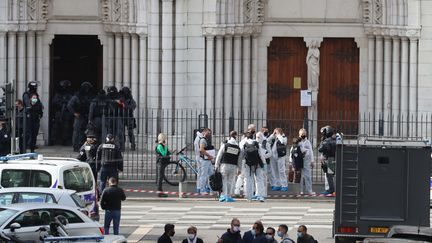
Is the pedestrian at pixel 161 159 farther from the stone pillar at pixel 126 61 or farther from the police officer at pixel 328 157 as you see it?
the stone pillar at pixel 126 61

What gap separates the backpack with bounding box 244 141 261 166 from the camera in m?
42.7

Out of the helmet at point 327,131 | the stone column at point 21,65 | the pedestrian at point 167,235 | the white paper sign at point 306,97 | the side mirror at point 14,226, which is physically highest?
the stone column at point 21,65

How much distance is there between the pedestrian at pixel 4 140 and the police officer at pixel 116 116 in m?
2.48

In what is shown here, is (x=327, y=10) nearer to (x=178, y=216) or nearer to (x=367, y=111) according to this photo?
(x=367, y=111)

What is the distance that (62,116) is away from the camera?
48.7m

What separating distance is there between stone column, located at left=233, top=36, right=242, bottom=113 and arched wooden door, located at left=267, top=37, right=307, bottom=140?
1.12 meters

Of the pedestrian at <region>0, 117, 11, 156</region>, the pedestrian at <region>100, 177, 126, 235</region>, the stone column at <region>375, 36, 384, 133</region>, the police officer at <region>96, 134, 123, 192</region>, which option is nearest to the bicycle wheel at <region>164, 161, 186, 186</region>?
the police officer at <region>96, 134, 123, 192</region>

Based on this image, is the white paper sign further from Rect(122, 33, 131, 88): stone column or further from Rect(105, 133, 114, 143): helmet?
Rect(105, 133, 114, 143): helmet

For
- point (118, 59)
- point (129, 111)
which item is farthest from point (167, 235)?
point (118, 59)

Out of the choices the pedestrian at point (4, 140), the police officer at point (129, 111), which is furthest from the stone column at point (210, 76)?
the pedestrian at point (4, 140)

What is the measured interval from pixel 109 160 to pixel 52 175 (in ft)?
20.4

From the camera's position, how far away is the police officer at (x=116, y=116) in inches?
1829

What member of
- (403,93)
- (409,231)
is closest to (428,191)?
(409,231)

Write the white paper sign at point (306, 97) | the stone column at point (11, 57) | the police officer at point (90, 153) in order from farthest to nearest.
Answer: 1. the white paper sign at point (306, 97)
2. the stone column at point (11, 57)
3. the police officer at point (90, 153)
